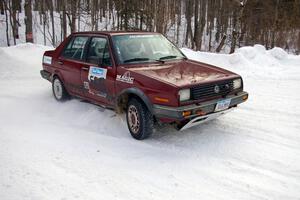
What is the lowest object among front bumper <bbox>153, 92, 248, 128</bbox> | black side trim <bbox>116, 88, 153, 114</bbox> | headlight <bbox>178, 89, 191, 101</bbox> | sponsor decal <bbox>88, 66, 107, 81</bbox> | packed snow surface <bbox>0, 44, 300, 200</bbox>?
packed snow surface <bbox>0, 44, 300, 200</bbox>

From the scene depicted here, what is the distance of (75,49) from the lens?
604cm

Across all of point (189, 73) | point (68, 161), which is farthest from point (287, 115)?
point (68, 161)

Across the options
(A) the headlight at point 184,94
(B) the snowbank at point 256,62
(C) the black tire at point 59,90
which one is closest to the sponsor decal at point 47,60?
(C) the black tire at point 59,90

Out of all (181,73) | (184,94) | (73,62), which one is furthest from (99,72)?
(184,94)

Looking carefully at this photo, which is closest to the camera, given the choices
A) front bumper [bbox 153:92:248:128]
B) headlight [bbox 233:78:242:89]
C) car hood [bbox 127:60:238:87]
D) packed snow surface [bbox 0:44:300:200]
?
packed snow surface [bbox 0:44:300:200]

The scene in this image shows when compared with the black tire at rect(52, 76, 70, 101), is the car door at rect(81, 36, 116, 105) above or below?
above

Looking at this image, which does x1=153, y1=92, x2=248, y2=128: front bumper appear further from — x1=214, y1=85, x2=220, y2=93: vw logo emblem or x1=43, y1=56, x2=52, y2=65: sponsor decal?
x1=43, y1=56, x2=52, y2=65: sponsor decal

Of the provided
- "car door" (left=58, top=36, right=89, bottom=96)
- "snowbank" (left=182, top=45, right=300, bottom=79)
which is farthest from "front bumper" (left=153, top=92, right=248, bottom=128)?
"snowbank" (left=182, top=45, right=300, bottom=79)

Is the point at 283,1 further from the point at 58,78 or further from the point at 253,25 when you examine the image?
the point at 58,78

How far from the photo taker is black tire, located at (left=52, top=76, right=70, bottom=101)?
645 cm

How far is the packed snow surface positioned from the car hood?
867mm

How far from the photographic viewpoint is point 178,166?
12.3 feet

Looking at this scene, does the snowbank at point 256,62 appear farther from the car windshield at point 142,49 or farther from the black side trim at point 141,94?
the black side trim at point 141,94

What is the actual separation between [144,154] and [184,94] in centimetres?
96
